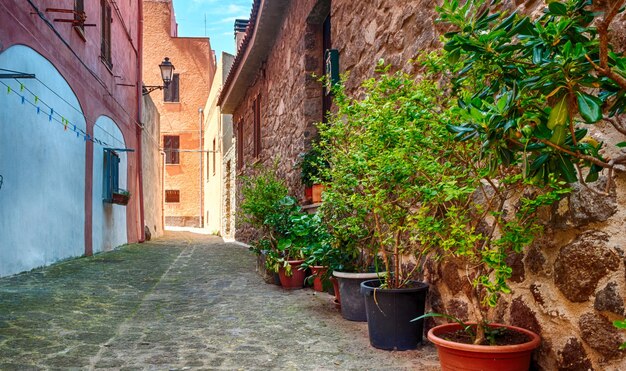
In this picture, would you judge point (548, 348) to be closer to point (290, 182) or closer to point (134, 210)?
point (290, 182)

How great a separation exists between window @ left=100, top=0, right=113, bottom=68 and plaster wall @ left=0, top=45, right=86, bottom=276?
6.65ft

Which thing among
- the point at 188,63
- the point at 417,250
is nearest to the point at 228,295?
the point at 417,250

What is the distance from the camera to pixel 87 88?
27.6ft

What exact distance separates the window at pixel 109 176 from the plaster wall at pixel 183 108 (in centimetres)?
1521

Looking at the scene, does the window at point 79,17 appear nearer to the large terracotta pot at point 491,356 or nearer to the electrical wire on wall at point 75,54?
the electrical wire on wall at point 75,54

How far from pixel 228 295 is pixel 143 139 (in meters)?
9.96

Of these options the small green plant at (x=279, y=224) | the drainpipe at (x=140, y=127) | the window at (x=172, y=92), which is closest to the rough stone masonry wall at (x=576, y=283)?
the small green plant at (x=279, y=224)

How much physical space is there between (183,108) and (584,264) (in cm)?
2482

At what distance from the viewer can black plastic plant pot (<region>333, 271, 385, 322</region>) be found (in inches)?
140

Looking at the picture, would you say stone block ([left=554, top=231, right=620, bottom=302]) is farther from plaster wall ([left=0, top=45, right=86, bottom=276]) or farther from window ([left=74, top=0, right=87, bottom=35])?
window ([left=74, top=0, right=87, bottom=35])

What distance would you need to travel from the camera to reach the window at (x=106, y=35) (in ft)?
31.4

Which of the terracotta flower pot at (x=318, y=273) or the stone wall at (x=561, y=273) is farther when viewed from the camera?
the terracotta flower pot at (x=318, y=273)

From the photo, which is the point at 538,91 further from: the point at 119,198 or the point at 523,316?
the point at 119,198

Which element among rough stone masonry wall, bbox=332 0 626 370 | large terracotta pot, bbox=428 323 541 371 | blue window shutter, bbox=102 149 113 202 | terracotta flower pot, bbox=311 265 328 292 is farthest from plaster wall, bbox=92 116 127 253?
large terracotta pot, bbox=428 323 541 371
